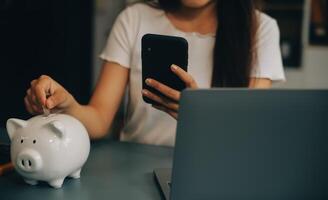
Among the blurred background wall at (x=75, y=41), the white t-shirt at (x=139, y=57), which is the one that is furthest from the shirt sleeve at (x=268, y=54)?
the blurred background wall at (x=75, y=41)

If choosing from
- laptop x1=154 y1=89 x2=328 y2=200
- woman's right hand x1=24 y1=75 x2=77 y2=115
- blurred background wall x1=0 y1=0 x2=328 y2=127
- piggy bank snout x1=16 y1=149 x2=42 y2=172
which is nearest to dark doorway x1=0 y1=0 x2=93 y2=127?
blurred background wall x1=0 y1=0 x2=328 y2=127

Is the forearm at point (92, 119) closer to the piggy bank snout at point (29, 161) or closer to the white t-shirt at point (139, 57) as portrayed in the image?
the white t-shirt at point (139, 57)

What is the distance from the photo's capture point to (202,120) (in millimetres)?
671

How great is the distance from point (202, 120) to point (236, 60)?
0.60m

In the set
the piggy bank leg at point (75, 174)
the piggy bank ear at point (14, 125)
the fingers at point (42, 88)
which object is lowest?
the piggy bank leg at point (75, 174)

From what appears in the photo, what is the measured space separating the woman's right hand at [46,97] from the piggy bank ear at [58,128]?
0.40ft

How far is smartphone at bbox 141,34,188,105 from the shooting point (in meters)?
0.94

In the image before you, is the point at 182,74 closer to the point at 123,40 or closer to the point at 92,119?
the point at 92,119

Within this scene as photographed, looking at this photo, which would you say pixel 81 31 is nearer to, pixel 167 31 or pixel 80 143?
pixel 167 31

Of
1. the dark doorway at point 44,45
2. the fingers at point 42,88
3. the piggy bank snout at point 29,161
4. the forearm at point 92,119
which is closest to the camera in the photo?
the piggy bank snout at point 29,161

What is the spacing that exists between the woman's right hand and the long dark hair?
15.4 inches

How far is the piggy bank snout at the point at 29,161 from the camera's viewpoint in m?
0.79

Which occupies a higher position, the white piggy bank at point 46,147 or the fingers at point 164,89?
the fingers at point 164,89

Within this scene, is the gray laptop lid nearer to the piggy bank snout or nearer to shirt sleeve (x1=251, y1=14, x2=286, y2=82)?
the piggy bank snout
